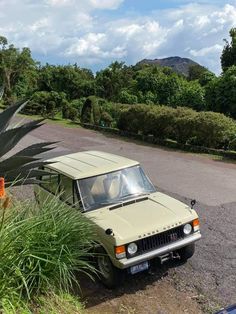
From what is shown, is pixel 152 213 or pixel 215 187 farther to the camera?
pixel 215 187

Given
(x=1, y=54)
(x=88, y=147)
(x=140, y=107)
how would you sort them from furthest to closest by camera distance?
(x=1, y=54) → (x=140, y=107) → (x=88, y=147)

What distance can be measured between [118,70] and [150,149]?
24.5 meters

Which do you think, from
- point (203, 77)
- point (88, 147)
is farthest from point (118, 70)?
point (88, 147)

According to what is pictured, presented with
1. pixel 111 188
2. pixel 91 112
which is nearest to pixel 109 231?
pixel 111 188

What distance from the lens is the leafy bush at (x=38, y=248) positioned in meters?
3.91

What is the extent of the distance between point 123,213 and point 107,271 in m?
0.80

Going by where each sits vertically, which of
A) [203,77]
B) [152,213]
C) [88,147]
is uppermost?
[203,77]

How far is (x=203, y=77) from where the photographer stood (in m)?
32.0

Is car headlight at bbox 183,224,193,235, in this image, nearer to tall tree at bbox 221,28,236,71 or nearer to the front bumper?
the front bumper

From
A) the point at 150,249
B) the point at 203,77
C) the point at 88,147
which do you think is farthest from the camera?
the point at 203,77

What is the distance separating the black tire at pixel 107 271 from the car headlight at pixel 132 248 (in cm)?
31

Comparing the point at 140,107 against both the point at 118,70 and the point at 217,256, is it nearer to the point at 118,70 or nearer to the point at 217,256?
the point at 217,256

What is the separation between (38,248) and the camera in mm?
4301

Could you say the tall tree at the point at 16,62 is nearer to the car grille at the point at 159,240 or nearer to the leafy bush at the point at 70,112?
the leafy bush at the point at 70,112
